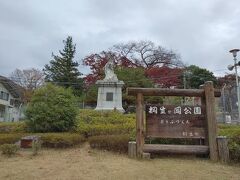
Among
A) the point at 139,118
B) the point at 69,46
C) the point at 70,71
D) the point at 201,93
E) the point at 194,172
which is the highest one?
the point at 69,46

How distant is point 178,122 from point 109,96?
46.4ft

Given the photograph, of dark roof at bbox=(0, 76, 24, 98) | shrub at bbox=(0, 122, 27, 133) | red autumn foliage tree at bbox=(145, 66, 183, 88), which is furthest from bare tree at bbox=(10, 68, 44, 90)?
shrub at bbox=(0, 122, 27, 133)

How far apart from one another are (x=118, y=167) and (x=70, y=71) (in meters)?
35.8

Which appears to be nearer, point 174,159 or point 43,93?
point 174,159

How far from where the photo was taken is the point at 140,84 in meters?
33.0

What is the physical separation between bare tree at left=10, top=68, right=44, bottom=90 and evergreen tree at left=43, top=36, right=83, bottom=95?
128 centimetres

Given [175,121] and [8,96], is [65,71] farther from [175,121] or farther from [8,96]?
[175,121]

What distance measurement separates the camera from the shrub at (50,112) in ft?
41.2

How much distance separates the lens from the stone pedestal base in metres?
22.6

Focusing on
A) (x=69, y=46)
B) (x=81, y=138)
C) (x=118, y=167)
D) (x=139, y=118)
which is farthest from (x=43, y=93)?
(x=69, y=46)

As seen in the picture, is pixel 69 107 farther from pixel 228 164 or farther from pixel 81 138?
pixel 228 164

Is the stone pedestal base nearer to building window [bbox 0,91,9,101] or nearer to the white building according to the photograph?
the white building

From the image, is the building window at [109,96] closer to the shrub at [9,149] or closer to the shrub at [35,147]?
the shrub at [35,147]

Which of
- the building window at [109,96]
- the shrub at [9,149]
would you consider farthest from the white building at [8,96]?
the shrub at [9,149]
